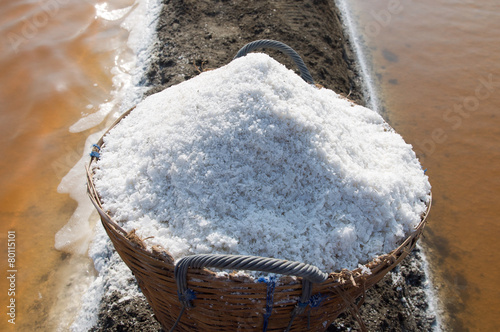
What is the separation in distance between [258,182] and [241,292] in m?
0.40

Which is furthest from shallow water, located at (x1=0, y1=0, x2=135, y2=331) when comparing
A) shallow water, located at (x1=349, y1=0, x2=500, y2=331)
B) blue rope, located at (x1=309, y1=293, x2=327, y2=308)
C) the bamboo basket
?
shallow water, located at (x1=349, y1=0, x2=500, y2=331)

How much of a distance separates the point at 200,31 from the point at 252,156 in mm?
2804

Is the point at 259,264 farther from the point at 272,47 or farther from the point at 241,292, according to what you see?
the point at 272,47

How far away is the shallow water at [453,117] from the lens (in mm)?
2355

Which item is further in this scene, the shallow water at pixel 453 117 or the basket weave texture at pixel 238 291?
the shallow water at pixel 453 117

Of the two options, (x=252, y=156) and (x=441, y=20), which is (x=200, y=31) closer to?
(x=252, y=156)

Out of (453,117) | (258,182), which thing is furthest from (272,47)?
(453,117)

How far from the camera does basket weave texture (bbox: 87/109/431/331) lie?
1.08 m

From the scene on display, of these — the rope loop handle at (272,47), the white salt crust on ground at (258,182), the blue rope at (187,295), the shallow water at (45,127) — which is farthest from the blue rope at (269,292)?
the shallow water at (45,127)

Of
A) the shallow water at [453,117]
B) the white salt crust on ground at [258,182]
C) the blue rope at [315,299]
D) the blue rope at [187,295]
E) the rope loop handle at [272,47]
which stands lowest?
the shallow water at [453,117]

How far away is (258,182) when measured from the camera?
130cm

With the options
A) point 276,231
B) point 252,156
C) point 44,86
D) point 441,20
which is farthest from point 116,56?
point 441,20

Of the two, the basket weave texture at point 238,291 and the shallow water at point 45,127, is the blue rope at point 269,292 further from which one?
the shallow water at point 45,127

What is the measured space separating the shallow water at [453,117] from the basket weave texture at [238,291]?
4.64ft
